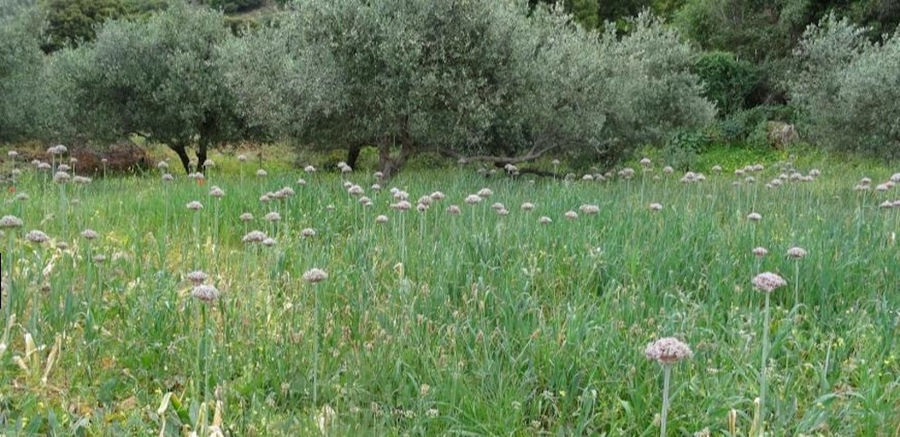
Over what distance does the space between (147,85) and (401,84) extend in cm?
827

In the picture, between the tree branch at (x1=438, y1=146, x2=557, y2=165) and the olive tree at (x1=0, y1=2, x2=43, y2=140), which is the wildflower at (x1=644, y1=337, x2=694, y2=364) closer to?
the tree branch at (x1=438, y1=146, x2=557, y2=165)

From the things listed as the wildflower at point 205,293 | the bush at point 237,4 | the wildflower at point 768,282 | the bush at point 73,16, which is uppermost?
the bush at point 237,4

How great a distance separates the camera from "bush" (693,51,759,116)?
25.7m

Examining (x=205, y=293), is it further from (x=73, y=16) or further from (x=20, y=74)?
(x=73, y=16)

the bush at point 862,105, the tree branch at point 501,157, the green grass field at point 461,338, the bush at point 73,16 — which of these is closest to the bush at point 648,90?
the tree branch at point 501,157

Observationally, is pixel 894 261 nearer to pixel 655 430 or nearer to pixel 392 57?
pixel 655 430

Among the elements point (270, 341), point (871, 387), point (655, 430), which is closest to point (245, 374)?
point (270, 341)

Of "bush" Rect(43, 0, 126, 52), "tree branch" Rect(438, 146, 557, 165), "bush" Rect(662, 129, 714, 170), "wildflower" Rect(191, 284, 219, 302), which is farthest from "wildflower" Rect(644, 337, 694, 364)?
"bush" Rect(43, 0, 126, 52)

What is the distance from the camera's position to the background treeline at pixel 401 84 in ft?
Answer: 36.3

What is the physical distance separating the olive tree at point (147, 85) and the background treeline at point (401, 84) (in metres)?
0.04

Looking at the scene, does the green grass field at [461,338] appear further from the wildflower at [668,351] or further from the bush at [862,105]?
the bush at [862,105]

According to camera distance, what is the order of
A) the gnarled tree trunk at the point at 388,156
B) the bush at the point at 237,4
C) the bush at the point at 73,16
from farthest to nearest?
the bush at the point at 237,4
the bush at the point at 73,16
the gnarled tree trunk at the point at 388,156

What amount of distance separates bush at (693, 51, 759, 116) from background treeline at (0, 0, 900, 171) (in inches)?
216

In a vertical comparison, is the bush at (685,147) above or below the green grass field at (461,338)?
below
